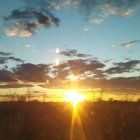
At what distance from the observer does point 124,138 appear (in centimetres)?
1919

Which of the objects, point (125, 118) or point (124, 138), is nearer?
point (124, 138)

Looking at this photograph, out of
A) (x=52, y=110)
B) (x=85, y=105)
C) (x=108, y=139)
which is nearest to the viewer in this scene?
(x=108, y=139)

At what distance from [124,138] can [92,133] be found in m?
1.80

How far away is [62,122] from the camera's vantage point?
20203 millimetres

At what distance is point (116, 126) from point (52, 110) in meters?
4.51

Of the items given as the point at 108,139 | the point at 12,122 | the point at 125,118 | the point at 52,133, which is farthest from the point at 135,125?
the point at 12,122

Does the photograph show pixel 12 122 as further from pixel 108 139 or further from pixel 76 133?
pixel 108 139

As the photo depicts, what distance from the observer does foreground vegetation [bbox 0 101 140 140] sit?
18953 millimetres

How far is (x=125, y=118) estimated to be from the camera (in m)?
21.1

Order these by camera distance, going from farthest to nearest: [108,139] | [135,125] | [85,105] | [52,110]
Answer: [85,105], [52,110], [135,125], [108,139]

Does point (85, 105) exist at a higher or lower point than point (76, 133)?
higher

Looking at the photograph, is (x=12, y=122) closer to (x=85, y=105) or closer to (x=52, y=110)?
(x=52, y=110)

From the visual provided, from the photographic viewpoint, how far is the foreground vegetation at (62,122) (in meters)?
19.0

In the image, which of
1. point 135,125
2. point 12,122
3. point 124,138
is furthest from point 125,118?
point 12,122
